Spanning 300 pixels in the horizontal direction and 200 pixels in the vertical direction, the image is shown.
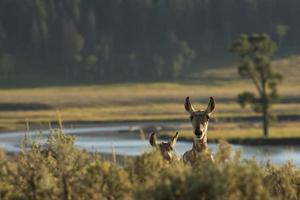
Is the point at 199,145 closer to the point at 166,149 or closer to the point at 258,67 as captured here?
the point at 166,149

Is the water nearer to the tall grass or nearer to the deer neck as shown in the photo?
the deer neck

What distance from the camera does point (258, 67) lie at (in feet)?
302

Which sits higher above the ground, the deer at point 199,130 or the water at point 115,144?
the water at point 115,144

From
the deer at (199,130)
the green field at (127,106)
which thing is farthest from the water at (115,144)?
the deer at (199,130)

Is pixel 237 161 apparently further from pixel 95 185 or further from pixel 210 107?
pixel 210 107

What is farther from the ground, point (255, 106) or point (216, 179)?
point (255, 106)

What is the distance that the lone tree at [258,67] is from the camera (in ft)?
301

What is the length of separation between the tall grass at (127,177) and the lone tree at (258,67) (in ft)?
246

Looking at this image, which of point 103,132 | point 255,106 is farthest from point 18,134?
point 255,106

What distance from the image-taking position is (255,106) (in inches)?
3625

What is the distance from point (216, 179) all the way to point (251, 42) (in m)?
82.0

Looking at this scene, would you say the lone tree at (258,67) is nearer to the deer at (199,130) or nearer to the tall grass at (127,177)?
the deer at (199,130)

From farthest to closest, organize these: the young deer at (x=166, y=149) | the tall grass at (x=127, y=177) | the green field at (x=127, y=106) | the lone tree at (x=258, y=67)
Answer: the green field at (x=127, y=106) → the lone tree at (x=258, y=67) → the young deer at (x=166, y=149) → the tall grass at (x=127, y=177)

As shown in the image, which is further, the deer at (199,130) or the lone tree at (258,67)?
the lone tree at (258,67)
